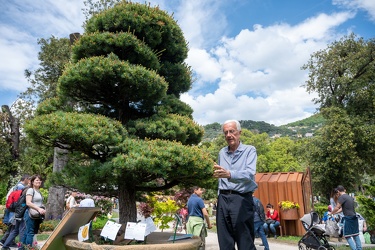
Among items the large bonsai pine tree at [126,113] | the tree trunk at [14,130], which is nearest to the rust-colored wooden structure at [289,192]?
the large bonsai pine tree at [126,113]

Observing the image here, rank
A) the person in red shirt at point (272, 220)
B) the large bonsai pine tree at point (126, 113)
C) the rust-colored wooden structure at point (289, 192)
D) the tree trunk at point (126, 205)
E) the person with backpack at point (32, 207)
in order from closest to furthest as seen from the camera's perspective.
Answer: the large bonsai pine tree at point (126, 113), the tree trunk at point (126, 205), the person with backpack at point (32, 207), the person in red shirt at point (272, 220), the rust-colored wooden structure at point (289, 192)

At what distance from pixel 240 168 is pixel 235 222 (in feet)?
1.65

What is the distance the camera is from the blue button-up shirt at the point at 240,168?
9.57ft

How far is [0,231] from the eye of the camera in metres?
10.7

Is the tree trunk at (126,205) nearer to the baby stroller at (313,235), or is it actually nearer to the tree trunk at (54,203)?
A: the baby stroller at (313,235)

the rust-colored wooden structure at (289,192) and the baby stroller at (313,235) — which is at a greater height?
the rust-colored wooden structure at (289,192)

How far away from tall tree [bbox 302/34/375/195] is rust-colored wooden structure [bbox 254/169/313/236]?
7.38m

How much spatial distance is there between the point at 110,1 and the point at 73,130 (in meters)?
12.0

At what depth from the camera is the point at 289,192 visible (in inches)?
440

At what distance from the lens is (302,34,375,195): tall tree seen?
18.0 metres

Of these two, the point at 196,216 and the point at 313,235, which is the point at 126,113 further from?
the point at 313,235

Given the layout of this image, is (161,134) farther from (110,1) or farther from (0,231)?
(110,1)

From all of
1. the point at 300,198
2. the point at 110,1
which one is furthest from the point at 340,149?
the point at 110,1

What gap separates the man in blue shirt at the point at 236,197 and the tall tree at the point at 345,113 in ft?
54.1
